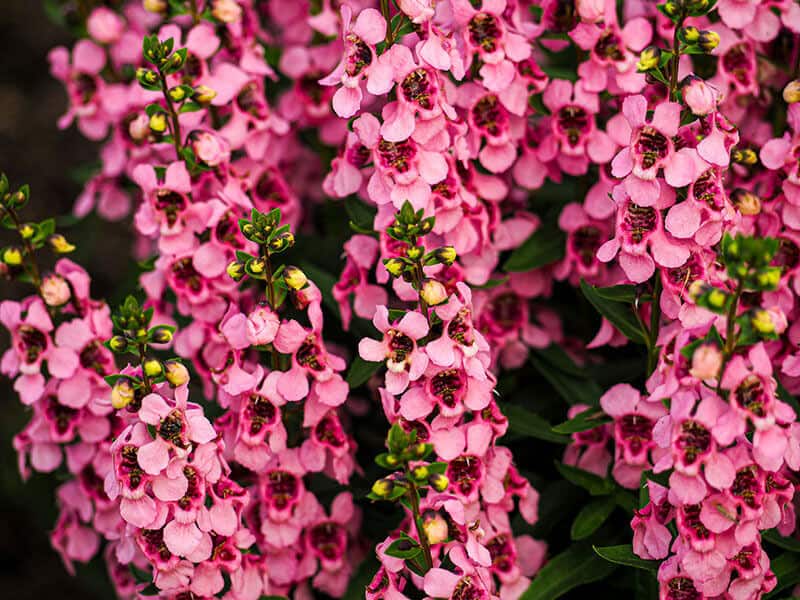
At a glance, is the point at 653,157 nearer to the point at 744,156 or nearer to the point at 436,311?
the point at 744,156

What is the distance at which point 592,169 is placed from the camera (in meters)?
2.78

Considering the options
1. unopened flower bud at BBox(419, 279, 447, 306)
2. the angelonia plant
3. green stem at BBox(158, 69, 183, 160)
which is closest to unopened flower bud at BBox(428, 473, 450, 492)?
the angelonia plant

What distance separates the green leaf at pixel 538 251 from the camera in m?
2.62

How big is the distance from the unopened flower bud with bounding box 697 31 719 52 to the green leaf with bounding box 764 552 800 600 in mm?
1109

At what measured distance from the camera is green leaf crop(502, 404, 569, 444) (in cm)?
251

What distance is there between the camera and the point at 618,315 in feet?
7.78

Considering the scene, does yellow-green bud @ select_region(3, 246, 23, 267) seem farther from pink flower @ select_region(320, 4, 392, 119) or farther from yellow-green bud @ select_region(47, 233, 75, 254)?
pink flower @ select_region(320, 4, 392, 119)

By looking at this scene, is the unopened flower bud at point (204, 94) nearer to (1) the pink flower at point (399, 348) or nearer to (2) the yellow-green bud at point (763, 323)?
(1) the pink flower at point (399, 348)

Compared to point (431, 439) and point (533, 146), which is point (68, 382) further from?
point (533, 146)

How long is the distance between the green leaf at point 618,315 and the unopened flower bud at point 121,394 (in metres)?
0.99

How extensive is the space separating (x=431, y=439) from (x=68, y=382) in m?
0.88

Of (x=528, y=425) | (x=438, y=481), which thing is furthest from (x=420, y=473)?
(x=528, y=425)

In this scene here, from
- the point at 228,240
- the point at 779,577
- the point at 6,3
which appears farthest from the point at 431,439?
the point at 6,3

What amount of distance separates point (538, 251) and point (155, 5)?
112cm
